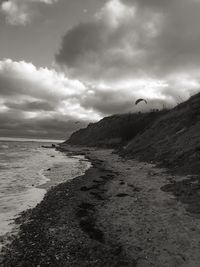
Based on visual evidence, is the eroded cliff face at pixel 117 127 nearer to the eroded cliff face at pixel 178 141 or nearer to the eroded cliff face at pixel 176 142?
the eroded cliff face at pixel 176 142

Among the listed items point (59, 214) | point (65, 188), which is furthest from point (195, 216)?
point (65, 188)

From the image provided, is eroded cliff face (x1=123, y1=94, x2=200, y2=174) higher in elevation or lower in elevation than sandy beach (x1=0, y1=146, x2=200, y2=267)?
higher

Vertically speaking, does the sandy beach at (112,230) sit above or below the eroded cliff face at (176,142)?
below

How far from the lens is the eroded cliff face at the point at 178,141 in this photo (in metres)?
34.0

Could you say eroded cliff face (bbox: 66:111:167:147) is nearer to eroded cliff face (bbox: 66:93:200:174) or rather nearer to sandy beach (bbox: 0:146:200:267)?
eroded cliff face (bbox: 66:93:200:174)

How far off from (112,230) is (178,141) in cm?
3350

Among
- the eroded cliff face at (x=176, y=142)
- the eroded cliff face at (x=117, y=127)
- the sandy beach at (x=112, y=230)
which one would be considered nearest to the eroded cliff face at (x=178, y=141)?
the eroded cliff face at (x=176, y=142)

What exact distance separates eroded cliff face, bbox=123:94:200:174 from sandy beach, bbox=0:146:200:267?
34.0ft

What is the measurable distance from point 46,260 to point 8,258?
1644mm

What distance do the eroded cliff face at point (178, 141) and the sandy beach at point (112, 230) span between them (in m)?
10.3

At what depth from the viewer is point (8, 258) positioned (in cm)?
1134

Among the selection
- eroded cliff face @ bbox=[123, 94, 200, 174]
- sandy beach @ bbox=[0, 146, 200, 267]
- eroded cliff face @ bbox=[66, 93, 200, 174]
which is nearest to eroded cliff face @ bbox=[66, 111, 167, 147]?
eroded cliff face @ bbox=[66, 93, 200, 174]

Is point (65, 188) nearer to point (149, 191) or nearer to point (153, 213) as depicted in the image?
point (149, 191)

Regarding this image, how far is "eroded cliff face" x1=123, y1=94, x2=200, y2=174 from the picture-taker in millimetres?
34031
